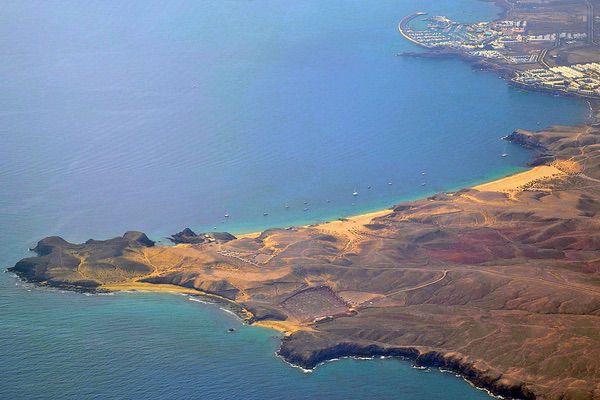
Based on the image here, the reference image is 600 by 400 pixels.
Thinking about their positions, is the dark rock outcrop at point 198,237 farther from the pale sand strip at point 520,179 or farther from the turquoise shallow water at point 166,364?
the pale sand strip at point 520,179

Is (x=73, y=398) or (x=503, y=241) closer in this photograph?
(x=73, y=398)

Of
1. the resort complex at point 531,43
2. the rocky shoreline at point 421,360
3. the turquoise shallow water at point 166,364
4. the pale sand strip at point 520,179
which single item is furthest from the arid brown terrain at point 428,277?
the resort complex at point 531,43

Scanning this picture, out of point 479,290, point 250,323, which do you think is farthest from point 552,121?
point 250,323

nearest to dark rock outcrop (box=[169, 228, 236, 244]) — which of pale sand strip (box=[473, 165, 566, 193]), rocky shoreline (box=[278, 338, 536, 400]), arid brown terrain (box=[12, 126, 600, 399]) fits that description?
arid brown terrain (box=[12, 126, 600, 399])

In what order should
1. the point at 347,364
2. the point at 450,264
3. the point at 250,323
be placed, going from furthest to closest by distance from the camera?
the point at 450,264 → the point at 250,323 → the point at 347,364

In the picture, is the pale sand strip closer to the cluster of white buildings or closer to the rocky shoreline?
the cluster of white buildings

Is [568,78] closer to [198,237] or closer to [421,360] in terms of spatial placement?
[198,237]

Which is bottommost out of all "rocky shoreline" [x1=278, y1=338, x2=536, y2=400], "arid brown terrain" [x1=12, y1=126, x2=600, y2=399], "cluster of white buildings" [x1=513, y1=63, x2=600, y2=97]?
"cluster of white buildings" [x1=513, y1=63, x2=600, y2=97]

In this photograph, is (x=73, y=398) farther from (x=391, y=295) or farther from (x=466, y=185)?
(x=466, y=185)
